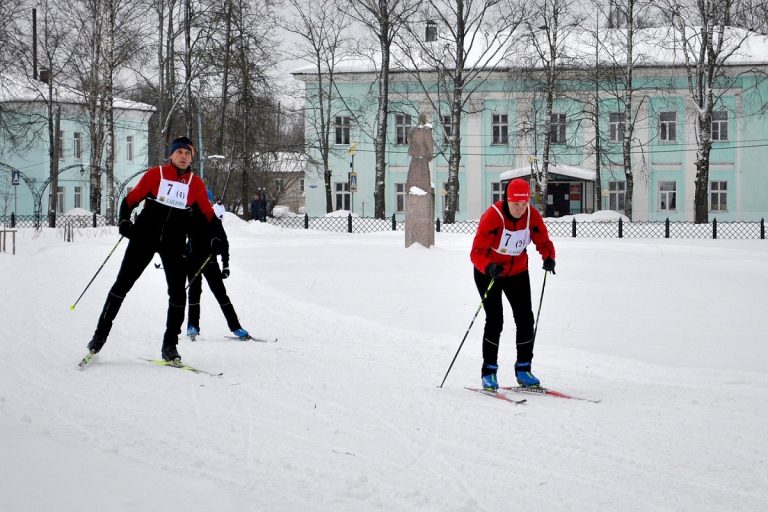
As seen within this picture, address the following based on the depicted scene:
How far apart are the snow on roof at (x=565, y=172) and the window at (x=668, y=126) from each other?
3789 mm

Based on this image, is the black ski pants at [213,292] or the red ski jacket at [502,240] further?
the black ski pants at [213,292]

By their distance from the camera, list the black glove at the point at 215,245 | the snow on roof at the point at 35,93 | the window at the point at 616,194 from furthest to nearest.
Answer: the window at the point at 616,194 → the snow on roof at the point at 35,93 → the black glove at the point at 215,245

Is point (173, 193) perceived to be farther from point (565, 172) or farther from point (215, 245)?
point (565, 172)

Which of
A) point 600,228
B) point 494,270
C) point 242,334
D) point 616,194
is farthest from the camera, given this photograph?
point 616,194

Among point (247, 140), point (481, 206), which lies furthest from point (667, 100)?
point (247, 140)

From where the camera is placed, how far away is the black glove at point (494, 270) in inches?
277

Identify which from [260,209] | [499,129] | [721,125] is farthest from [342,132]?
[721,125]

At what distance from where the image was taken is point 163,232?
830 centimetres

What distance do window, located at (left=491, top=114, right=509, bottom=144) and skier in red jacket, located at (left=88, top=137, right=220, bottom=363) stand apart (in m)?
43.1

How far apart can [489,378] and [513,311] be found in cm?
51

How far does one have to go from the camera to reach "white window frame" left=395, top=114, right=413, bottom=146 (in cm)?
5053

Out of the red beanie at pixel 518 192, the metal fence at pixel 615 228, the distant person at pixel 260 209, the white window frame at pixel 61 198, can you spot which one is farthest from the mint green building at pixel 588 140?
the red beanie at pixel 518 192

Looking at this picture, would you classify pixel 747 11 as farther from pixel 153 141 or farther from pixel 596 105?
pixel 153 141

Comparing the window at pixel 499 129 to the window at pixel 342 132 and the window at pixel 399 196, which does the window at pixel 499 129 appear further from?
the window at pixel 342 132
